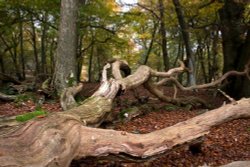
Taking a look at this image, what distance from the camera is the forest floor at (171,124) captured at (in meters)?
5.06

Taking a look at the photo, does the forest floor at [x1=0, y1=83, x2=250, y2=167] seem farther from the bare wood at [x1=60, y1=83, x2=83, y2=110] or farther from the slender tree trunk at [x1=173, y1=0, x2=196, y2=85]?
the slender tree trunk at [x1=173, y1=0, x2=196, y2=85]

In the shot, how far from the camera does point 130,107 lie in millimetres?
8406

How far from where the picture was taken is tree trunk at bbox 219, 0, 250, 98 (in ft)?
39.2

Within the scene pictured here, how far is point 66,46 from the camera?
A: 943 cm

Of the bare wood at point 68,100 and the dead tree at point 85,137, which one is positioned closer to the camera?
the dead tree at point 85,137

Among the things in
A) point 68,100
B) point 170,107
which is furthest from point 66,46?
point 170,107

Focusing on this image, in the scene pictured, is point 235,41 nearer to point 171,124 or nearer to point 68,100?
point 171,124

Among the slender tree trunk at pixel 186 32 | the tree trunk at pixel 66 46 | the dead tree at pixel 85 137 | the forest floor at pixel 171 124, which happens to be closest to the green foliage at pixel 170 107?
the forest floor at pixel 171 124

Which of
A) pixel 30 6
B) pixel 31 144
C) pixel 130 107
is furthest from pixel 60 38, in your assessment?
pixel 31 144

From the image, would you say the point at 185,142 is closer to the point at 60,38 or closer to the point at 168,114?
the point at 168,114

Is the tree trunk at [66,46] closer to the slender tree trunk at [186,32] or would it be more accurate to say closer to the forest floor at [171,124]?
the forest floor at [171,124]

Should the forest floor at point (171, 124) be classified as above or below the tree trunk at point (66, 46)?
below

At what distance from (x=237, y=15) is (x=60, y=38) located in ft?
22.3

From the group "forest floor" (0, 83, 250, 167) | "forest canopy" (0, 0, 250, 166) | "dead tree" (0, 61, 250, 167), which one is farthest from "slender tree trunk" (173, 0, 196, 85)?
"dead tree" (0, 61, 250, 167)
